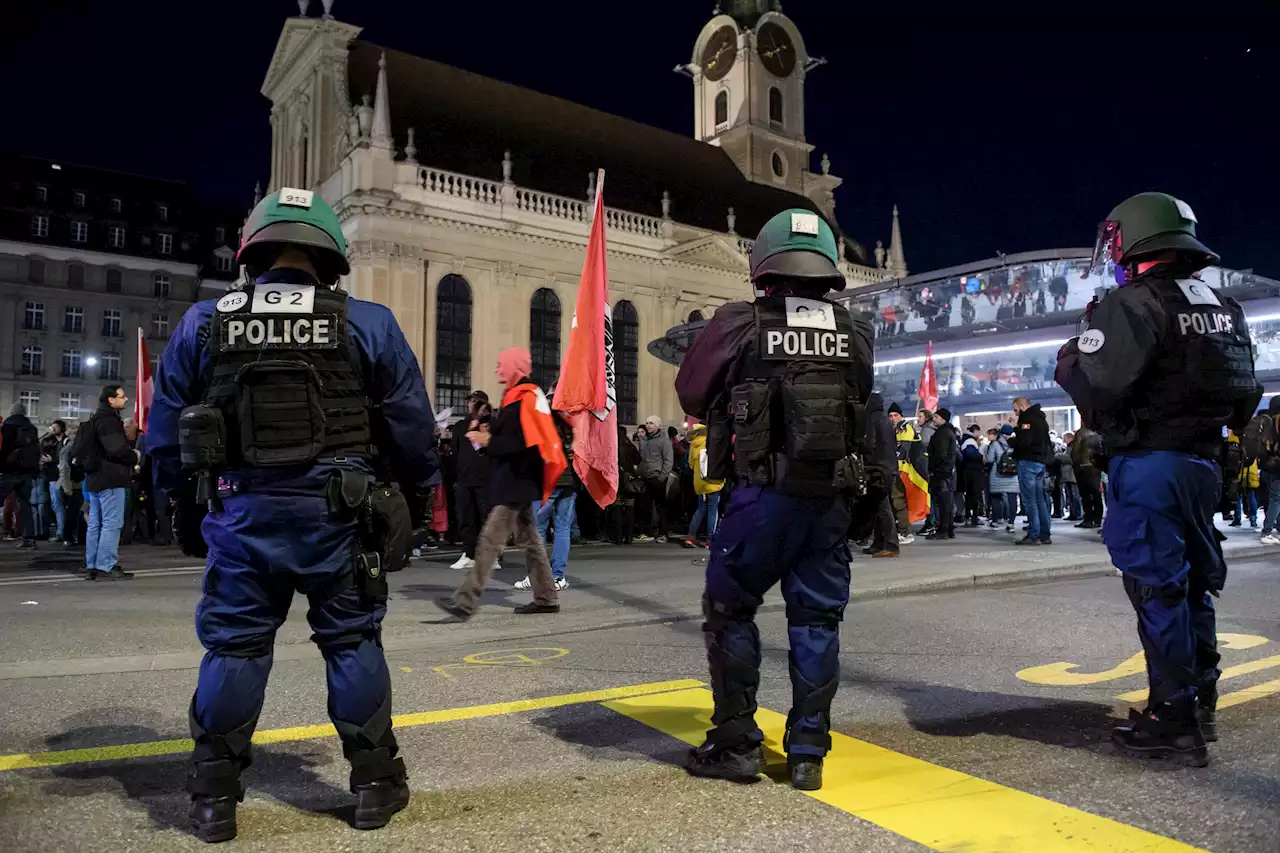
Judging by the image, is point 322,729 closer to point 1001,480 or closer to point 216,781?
point 216,781

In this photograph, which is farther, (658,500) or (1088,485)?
(658,500)

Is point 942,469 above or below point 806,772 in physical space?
above

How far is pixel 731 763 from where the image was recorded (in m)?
3.19

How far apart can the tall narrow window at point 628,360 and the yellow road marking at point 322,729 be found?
116ft

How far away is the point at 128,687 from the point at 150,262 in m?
63.0

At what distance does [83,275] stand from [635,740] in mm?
64589

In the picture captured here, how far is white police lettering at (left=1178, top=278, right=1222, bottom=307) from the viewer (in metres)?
3.68

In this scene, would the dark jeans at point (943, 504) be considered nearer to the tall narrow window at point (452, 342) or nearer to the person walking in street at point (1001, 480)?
the person walking in street at point (1001, 480)

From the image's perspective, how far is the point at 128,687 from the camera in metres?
4.69

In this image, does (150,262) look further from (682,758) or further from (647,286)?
(682,758)

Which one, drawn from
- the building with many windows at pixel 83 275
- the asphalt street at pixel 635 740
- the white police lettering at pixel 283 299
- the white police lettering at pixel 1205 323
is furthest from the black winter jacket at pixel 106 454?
the building with many windows at pixel 83 275

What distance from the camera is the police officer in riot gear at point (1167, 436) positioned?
3.53 meters

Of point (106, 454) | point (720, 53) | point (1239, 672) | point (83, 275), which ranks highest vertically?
point (720, 53)

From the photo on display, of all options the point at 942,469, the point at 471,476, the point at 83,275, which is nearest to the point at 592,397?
the point at 471,476
